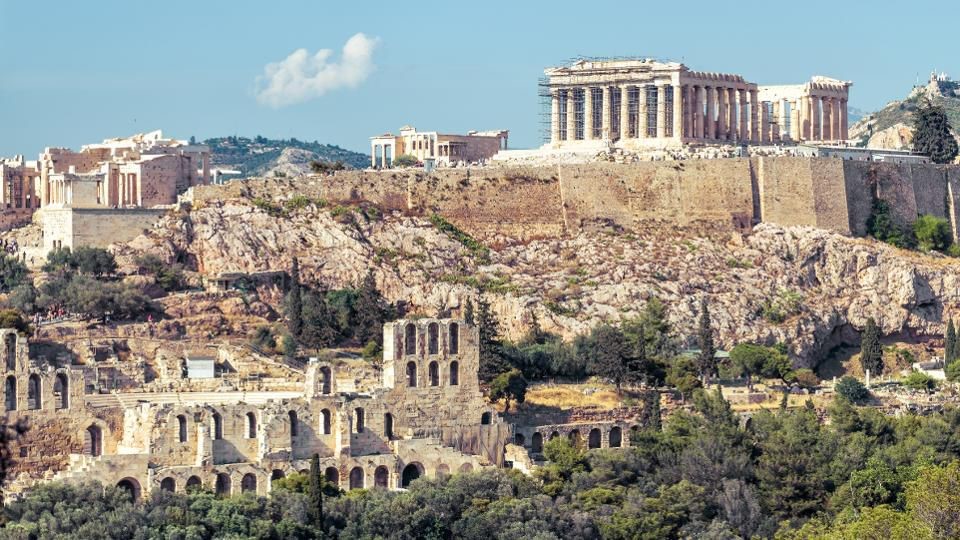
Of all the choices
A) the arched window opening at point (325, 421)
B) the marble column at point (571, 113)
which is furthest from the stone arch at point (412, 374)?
the marble column at point (571, 113)

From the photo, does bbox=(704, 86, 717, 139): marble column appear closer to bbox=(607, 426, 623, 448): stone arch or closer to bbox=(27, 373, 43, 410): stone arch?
bbox=(607, 426, 623, 448): stone arch

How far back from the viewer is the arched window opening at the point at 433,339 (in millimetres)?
69938

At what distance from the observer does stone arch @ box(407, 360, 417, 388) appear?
6944 centimetres

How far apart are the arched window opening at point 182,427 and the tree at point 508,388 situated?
12.1 m

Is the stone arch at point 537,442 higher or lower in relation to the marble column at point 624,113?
lower

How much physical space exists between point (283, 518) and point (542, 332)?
25.5 meters

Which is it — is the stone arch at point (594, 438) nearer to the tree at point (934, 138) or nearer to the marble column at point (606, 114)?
the marble column at point (606, 114)

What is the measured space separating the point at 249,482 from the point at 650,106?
42984 mm

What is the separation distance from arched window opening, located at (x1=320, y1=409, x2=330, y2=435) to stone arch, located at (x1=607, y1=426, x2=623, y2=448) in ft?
36.4

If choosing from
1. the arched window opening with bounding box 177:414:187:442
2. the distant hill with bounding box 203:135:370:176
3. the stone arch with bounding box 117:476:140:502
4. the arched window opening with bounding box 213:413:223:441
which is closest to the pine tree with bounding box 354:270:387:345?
the arched window opening with bounding box 213:413:223:441

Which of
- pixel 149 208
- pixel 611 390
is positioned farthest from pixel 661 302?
pixel 149 208

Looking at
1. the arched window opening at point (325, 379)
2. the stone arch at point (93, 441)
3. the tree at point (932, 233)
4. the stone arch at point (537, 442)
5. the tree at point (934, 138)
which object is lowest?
the stone arch at point (537, 442)

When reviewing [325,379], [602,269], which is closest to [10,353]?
[325,379]

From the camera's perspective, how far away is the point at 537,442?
241 ft
